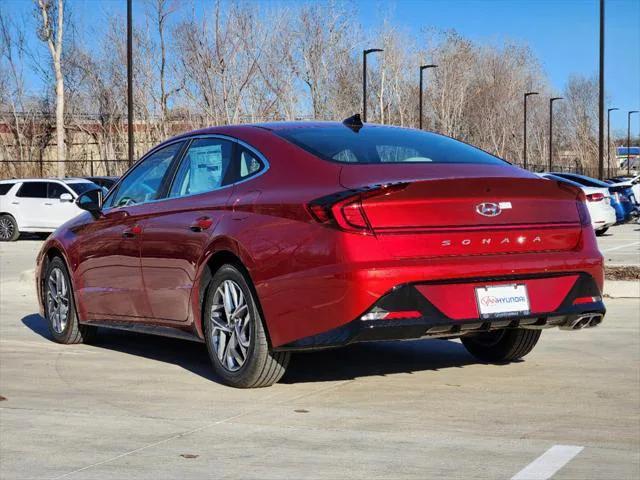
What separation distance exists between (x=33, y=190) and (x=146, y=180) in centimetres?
2068

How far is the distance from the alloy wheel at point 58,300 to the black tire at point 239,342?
7.12ft

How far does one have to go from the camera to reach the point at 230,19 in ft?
192

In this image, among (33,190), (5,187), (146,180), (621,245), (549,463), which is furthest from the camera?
(5,187)

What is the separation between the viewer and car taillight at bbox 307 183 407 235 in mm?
5758

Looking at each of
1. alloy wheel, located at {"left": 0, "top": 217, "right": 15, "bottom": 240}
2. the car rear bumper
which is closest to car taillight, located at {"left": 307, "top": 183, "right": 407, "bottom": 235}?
the car rear bumper

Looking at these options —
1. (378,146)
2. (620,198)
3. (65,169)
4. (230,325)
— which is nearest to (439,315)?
(378,146)

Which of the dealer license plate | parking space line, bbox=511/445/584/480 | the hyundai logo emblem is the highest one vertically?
the hyundai logo emblem

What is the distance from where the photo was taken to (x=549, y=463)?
187 inches

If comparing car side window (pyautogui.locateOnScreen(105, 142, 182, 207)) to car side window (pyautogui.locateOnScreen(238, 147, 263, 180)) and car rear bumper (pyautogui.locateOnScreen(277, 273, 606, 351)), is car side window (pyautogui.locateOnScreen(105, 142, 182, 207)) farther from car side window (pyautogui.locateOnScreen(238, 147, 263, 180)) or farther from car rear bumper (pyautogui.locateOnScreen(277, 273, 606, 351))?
car rear bumper (pyautogui.locateOnScreen(277, 273, 606, 351))

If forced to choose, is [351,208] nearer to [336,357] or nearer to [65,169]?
[336,357]

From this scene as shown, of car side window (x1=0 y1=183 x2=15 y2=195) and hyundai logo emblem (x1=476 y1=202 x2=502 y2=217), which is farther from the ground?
car side window (x1=0 y1=183 x2=15 y2=195)

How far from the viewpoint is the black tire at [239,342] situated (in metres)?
6.32

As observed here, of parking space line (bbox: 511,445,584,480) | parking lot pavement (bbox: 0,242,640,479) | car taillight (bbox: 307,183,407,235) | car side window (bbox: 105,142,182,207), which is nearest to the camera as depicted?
parking space line (bbox: 511,445,584,480)

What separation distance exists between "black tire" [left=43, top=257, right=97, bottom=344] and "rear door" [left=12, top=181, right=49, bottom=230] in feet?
62.1
